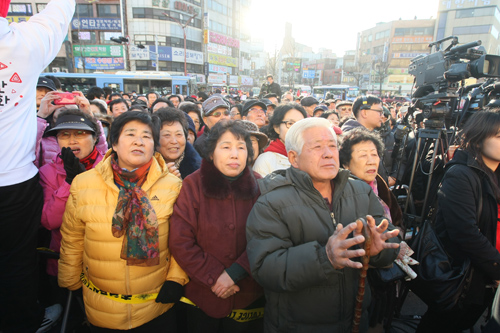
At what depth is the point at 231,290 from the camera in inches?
71.7

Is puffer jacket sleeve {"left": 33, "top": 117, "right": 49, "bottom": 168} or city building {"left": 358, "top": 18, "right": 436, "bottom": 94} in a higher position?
city building {"left": 358, "top": 18, "right": 436, "bottom": 94}

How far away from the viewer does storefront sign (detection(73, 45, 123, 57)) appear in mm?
33000

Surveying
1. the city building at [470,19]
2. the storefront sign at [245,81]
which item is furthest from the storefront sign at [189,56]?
the city building at [470,19]

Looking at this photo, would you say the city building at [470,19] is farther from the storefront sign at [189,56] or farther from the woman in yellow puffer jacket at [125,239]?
the woman in yellow puffer jacket at [125,239]

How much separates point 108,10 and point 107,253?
41613 mm

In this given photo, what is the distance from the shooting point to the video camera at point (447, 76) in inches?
133

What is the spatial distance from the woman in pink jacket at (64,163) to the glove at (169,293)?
98cm

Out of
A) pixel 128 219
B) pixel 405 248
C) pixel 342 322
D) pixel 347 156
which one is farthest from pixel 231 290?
pixel 347 156

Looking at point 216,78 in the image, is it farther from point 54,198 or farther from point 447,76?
point 54,198

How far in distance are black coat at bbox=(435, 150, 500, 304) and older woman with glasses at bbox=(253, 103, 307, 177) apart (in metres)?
1.33

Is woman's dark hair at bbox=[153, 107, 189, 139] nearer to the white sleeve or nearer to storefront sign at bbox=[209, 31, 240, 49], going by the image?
the white sleeve

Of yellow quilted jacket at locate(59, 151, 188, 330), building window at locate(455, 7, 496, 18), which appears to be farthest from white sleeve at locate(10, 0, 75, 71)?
building window at locate(455, 7, 496, 18)

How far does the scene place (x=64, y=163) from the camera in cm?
207

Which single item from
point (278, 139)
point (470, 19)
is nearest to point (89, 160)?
point (278, 139)
